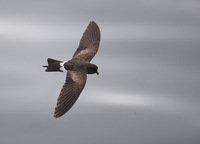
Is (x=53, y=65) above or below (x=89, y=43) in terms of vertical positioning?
below

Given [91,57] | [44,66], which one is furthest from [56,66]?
[91,57]

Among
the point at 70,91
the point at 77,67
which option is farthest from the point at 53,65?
the point at 70,91

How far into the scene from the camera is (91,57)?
6770 mm

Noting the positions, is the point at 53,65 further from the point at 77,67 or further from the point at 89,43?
the point at 89,43

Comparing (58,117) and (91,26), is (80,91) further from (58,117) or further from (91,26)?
(91,26)

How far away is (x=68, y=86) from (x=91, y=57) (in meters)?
0.75

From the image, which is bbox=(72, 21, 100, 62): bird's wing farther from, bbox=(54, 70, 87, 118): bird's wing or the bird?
bbox=(54, 70, 87, 118): bird's wing

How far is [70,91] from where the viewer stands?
20.2 ft

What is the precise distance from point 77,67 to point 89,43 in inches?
25.5

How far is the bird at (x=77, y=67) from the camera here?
5983mm

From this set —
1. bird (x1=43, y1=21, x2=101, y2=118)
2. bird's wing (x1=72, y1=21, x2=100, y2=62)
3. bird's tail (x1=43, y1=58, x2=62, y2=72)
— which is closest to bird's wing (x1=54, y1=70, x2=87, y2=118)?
bird (x1=43, y1=21, x2=101, y2=118)

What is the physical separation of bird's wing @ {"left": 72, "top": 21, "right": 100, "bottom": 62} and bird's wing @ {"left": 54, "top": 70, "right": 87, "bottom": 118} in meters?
0.45

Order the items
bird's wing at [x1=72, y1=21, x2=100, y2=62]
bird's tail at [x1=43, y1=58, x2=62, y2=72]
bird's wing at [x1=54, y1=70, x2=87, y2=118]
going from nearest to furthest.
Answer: bird's wing at [x1=54, y1=70, x2=87, y2=118], bird's tail at [x1=43, y1=58, x2=62, y2=72], bird's wing at [x1=72, y1=21, x2=100, y2=62]

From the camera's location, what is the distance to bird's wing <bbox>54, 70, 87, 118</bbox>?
19.3ft
